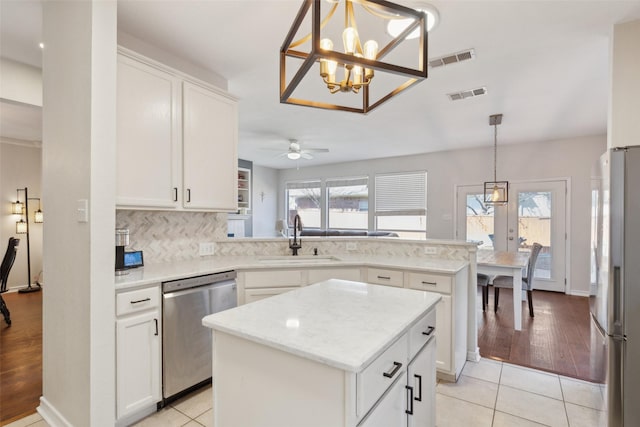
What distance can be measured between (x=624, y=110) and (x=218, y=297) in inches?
123

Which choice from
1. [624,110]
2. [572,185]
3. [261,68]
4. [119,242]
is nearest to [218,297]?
[119,242]

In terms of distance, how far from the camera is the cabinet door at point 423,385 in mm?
1367

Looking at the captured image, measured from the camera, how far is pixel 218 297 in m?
2.45

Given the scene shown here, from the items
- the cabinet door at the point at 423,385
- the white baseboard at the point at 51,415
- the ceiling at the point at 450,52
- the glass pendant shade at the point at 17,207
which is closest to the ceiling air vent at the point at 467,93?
the ceiling at the point at 450,52

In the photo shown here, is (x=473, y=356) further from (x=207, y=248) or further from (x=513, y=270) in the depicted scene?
(x=207, y=248)

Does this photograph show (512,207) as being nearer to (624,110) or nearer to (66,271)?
(624,110)

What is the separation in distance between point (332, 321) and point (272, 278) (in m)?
1.57

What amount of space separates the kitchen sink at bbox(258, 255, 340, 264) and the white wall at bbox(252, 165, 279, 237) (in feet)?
16.5

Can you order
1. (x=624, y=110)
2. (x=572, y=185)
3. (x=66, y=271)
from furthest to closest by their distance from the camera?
(x=572, y=185)
(x=624, y=110)
(x=66, y=271)

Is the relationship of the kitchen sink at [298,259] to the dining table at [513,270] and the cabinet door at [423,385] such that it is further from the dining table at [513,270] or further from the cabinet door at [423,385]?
the dining table at [513,270]

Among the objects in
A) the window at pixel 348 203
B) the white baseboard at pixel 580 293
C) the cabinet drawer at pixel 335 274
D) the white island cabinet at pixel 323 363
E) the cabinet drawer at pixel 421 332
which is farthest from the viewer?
the window at pixel 348 203

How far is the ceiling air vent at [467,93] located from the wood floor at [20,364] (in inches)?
179

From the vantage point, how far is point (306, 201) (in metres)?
8.66

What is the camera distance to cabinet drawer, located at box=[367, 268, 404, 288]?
2.76 meters
